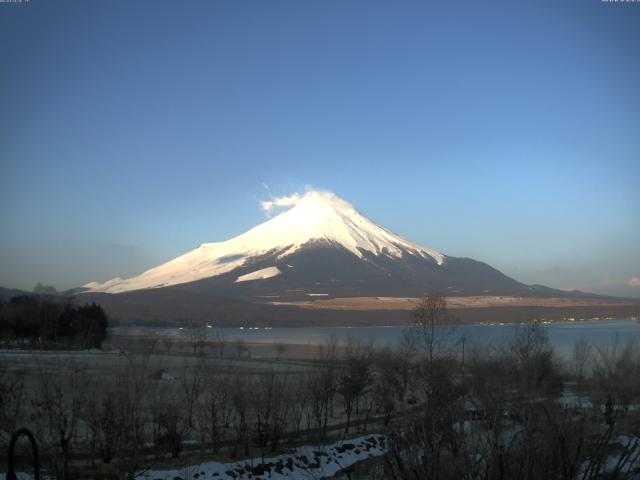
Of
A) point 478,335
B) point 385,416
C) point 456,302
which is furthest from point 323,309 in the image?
point 385,416

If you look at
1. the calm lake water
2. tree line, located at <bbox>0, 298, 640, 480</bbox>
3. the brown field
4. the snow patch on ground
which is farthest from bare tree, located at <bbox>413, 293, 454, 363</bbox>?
the brown field

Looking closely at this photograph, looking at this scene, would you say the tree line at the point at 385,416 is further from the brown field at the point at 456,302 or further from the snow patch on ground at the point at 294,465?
the brown field at the point at 456,302

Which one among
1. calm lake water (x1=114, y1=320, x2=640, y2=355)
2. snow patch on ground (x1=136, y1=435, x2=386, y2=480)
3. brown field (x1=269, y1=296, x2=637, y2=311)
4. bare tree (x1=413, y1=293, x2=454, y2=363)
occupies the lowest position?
calm lake water (x1=114, y1=320, x2=640, y2=355)

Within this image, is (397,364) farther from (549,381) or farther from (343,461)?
(343,461)

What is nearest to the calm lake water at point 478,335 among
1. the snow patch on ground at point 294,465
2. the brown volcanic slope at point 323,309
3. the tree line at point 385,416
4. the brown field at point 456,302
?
the brown volcanic slope at point 323,309

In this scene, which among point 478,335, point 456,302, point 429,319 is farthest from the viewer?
point 456,302

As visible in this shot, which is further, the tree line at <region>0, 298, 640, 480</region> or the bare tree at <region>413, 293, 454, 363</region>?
the bare tree at <region>413, 293, 454, 363</region>

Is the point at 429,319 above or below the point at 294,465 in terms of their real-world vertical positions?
above

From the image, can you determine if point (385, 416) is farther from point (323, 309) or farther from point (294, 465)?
point (323, 309)

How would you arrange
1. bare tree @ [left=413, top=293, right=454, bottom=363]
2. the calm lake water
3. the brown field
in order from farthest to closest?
the brown field < the calm lake water < bare tree @ [left=413, top=293, right=454, bottom=363]

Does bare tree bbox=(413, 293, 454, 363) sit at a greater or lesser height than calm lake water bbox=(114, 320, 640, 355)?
greater

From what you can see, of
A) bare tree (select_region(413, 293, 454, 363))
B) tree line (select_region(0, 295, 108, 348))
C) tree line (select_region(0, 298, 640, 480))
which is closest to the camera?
tree line (select_region(0, 298, 640, 480))

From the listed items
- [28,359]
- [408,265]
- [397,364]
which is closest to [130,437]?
[397,364]

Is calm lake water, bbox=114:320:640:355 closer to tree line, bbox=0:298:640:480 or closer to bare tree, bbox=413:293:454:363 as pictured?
bare tree, bbox=413:293:454:363
